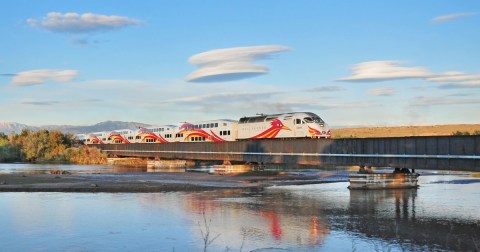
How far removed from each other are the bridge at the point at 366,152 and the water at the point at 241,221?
280 cm

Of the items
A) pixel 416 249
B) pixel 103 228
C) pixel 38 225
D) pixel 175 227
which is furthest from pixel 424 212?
pixel 38 225

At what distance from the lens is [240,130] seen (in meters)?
85.7

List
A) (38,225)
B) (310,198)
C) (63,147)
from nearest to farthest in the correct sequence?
(38,225)
(310,198)
(63,147)

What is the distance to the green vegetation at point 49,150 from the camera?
423ft

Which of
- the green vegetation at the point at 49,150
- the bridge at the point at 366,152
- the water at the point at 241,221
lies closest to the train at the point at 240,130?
the bridge at the point at 366,152

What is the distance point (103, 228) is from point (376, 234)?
41.7ft

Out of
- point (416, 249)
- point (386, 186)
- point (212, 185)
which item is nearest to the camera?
point (416, 249)

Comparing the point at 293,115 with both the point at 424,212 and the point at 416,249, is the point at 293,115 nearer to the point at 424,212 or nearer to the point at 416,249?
the point at 424,212

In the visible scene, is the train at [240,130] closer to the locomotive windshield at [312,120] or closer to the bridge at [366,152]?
the locomotive windshield at [312,120]

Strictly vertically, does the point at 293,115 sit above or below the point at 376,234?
above

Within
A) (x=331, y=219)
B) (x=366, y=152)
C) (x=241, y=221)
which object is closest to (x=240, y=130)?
(x=366, y=152)

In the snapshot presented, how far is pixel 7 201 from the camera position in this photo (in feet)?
128

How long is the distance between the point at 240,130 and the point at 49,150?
253 feet

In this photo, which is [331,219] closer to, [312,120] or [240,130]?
[312,120]
